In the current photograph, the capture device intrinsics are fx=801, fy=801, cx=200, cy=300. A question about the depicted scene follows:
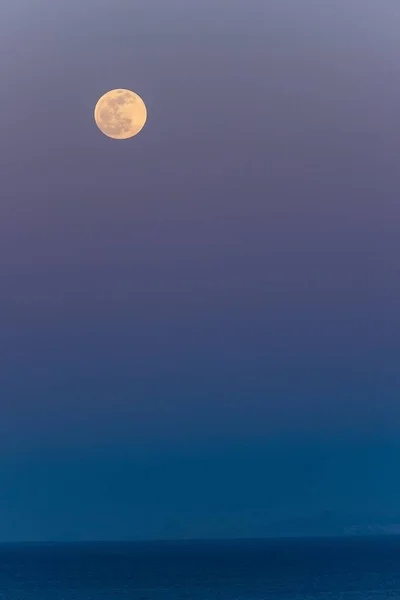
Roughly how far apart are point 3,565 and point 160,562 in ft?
93.8

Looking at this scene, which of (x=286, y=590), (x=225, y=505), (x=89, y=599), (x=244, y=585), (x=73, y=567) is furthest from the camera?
(x=225, y=505)

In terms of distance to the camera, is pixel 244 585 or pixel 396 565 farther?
pixel 396 565

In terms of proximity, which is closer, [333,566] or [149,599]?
[149,599]

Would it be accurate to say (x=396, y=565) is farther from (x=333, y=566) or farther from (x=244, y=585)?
(x=244, y=585)

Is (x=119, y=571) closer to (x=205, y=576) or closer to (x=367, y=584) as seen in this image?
(x=205, y=576)

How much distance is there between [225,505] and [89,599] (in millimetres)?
116885

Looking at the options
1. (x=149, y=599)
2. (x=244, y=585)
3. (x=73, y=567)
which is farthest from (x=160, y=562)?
(x=149, y=599)

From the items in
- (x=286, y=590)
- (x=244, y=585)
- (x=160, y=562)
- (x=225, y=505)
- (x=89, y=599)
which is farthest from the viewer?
(x=225, y=505)

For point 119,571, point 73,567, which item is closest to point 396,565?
point 119,571

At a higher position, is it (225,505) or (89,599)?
(225,505)

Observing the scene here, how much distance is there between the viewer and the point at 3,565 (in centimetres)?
14438

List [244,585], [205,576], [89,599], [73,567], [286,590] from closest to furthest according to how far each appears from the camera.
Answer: [89,599], [286,590], [244,585], [205,576], [73,567]

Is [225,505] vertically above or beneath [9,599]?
above

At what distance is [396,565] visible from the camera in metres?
131
